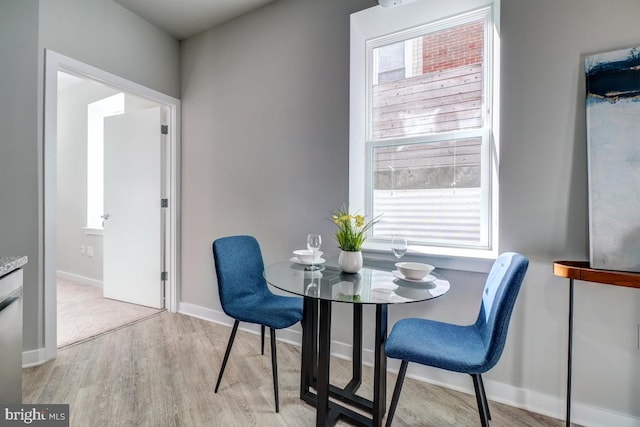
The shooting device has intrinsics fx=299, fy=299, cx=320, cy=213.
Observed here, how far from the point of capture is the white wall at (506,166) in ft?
4.88

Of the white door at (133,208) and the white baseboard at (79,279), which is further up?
the white door at (133,208)

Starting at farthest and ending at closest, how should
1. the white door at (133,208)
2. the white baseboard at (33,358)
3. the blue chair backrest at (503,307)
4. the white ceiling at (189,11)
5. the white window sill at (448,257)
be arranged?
the white door at (133,208)
the white ceiling at (189,11)
the white baseboard at (33,358)
the white window sill at (448,257)
the blue chair backrest at (503,307)

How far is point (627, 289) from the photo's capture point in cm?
143

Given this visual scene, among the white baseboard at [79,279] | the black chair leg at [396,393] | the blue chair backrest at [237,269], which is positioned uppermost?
the blue chair backrest at [237,269]

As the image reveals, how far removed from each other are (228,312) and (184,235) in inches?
63.4

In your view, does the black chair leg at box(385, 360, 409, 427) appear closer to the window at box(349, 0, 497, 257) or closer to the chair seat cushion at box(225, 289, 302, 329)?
the chair seat cushion at box(225, 289, 302, 329)

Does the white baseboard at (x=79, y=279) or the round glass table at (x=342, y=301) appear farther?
the white baseboard at (x=79, y=279)

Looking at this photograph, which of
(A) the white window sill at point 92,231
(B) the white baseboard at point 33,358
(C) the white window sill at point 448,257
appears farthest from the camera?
(A) the white window sill at point 92,231

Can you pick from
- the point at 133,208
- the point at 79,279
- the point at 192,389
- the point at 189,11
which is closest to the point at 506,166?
the point at 192,389

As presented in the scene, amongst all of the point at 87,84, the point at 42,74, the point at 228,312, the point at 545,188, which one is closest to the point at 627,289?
the point at 545,188

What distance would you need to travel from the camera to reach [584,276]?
1302 mm

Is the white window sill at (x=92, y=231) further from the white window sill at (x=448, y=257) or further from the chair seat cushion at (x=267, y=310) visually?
the white window sill at (x=448, y=257)

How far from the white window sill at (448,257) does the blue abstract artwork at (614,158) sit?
0.47 meters

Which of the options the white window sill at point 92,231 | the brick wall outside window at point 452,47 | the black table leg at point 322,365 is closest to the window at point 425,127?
the brick wall outside window at point 452,47
